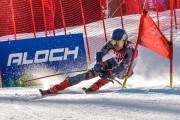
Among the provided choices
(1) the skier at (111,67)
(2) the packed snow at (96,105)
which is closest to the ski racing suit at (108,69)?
(1) the skier at (111,67)

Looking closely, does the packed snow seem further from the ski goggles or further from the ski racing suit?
the ski goggles

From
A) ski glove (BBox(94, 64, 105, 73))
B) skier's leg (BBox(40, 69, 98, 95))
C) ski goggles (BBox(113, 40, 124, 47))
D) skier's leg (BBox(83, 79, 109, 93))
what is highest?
ski goggles (BBox(113, 40, 124, 47))

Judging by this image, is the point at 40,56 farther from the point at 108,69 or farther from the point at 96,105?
the point at 96,105

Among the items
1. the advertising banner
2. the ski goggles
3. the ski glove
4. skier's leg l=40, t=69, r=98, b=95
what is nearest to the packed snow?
skier's leg l=40, t=69, r=98, b=95

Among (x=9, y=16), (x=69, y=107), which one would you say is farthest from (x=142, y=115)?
(x=9, y=16)

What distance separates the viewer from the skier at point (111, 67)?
8.95m

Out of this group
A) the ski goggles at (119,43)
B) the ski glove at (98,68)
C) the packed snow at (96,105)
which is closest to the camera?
the packed snow at (96,105)

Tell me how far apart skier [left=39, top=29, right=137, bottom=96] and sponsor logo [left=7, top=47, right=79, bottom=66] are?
2.71 meters

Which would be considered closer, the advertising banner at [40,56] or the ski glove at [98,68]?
the ski glove at [98,68]

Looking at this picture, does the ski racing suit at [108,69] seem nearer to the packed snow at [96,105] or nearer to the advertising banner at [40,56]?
the packed snow at [96,105]

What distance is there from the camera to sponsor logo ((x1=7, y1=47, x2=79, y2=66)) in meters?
11.9

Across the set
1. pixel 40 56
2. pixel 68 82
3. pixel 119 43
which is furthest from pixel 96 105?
pixel 40 56

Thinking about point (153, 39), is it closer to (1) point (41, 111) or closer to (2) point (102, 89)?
(2) point (102, 89)

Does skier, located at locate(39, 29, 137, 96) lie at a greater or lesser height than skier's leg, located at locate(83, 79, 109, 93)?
greater
